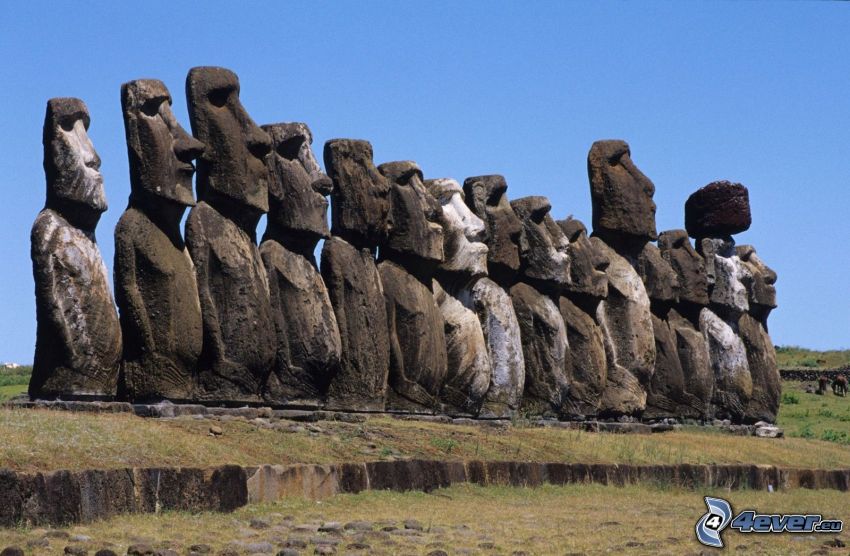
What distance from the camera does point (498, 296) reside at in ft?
64.3

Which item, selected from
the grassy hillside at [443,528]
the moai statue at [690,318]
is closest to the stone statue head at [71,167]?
the grassy hillside at [443,528]

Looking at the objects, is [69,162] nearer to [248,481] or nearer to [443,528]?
[248,481]

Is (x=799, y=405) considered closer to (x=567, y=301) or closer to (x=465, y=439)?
(x=567, y=301)

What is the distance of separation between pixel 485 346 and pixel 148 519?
9.49 m

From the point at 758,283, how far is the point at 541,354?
763cm

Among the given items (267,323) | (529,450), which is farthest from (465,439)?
(267,323)

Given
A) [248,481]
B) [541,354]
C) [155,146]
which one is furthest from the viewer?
[541,354]

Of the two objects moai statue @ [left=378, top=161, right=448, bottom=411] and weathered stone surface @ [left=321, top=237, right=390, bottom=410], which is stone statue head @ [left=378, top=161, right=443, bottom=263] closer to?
moai statue @ [left=378, top=161, right=448, bottom=411]

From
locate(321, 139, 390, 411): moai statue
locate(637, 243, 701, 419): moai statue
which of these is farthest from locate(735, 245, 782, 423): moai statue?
locate(321, 139, 390, 411): moai statue

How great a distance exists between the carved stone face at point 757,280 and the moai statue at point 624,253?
3877 millimetres

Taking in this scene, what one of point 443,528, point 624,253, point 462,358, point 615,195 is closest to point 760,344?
point 624,253

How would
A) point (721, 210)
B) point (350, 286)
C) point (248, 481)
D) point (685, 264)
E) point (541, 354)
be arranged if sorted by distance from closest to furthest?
point (248, 481), point (350, 286), point (541, 354), point (685, 264), point (721, 210)

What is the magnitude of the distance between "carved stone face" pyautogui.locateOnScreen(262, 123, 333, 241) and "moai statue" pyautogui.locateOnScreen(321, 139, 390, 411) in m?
0.60

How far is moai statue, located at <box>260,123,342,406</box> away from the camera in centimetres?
1566
